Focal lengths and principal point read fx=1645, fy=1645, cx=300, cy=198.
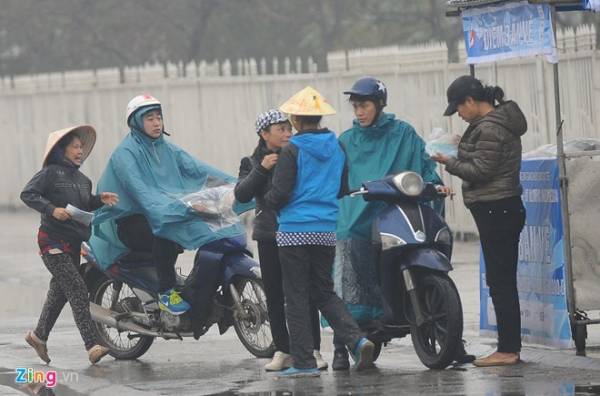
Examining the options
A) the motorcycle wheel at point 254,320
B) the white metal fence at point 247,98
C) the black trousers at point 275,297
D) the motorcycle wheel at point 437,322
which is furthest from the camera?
the white metal fence at point 247,98

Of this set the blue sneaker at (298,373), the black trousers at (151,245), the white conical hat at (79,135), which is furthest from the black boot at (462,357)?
the white conical hat at (79,135)

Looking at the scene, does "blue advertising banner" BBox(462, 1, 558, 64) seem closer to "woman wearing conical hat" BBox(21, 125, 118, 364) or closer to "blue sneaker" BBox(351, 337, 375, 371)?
"blue sneaker" BBox(351, 337, 375, 371)

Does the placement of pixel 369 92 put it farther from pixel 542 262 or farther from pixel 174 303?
pixel 174 303

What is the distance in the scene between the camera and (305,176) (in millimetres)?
9219

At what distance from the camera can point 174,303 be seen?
10305 millimetres

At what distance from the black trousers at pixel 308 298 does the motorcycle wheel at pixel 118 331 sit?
5.36 ft

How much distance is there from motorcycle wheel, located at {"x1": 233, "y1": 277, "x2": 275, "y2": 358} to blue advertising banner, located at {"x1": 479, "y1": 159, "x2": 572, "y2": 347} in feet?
5.18

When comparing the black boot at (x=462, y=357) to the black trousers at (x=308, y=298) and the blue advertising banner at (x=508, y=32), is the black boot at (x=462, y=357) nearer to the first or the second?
the black trousers at (x=308, y=298)

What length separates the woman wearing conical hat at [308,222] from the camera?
919cm

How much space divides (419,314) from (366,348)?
0.36m

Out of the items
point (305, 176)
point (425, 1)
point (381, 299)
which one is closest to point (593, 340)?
point (381, 299)

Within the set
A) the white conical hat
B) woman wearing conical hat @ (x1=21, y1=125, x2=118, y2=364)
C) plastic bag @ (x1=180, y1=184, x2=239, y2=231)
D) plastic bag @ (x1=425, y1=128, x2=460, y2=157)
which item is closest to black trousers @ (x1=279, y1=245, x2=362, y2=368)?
plastic bag @ (x1=425, y1=128, x2=460, y2=157)

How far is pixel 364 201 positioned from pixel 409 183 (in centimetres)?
44

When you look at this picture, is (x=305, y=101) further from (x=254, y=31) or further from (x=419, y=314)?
(x=254, y=31)
